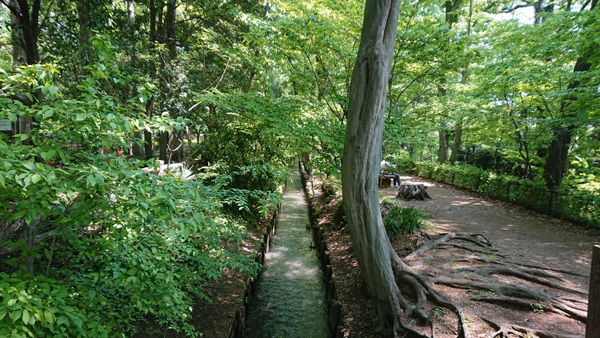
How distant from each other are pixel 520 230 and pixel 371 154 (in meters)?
6.66

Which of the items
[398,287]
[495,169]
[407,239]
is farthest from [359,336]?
[495,169]

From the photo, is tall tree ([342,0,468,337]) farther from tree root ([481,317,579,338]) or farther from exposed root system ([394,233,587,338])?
tree root ([481,317,579,338])

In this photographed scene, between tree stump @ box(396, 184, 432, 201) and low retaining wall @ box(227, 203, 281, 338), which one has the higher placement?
tree stump @ box(396, 184, 432, 201)

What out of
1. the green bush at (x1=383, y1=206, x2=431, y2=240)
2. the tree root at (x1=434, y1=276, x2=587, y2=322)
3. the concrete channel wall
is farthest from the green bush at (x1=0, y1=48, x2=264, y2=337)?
the green bush at (x1=383, y1=206, x2=431, y2=240)

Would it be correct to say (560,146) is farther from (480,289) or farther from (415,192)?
(480,289)

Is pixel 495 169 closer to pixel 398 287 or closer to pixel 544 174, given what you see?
pixel 544 174

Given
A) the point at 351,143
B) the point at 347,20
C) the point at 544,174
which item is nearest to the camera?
the point at 351,143

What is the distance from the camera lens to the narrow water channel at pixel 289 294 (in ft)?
17.9

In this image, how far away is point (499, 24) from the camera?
38.4ft

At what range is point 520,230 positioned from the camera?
782 centimetres

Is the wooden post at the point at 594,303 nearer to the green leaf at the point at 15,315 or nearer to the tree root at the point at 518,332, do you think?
the tree root at the point at 518,332

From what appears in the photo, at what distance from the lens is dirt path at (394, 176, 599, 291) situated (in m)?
5.89

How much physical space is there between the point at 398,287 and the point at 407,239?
7.35 ft

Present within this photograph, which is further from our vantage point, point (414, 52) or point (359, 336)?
point (414, 52)
